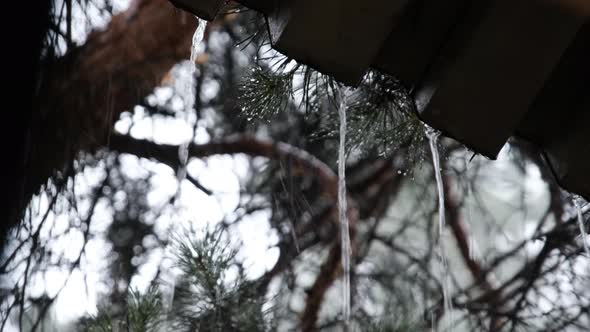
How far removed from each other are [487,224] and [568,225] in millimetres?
197

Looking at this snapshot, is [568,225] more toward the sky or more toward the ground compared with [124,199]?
more toward the ground

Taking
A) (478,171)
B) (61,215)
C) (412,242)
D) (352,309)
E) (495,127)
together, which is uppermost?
(61,215)

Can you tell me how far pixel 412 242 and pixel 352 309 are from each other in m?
0.26

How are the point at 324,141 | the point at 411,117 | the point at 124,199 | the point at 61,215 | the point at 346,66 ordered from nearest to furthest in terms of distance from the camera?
the point at 346,66 → the point at 411,117 → the point at 61,215 → the point at 124,199 → the point at 324,141

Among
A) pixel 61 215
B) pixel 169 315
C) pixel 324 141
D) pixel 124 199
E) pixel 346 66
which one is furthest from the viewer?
pixel 324 141

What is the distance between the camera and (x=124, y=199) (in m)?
1.81

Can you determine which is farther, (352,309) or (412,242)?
(412,242)

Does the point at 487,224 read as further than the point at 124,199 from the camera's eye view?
Yes

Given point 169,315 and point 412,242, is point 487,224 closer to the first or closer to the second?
point 412,242

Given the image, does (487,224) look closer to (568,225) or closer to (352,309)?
(568,225)

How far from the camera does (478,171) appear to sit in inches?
79.0

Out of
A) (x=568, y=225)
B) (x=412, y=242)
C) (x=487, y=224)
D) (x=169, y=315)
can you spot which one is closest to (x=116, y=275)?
(x=169, y=315)

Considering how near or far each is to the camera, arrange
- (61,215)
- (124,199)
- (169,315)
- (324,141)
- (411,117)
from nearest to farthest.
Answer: (411,117) < (169,315) < (61,215) < (124,199) < (324,141)

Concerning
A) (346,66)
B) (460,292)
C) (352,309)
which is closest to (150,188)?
(352,309)
